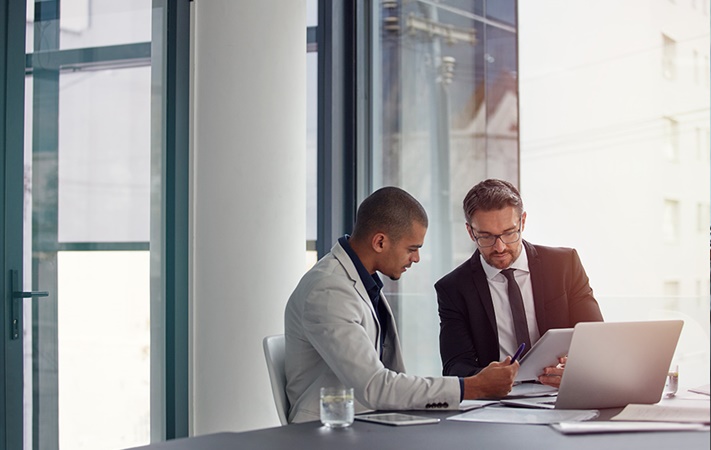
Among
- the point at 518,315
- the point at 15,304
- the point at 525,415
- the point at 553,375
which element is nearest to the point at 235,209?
the point at 15,304

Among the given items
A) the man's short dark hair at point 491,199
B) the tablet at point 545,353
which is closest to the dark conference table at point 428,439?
the tablet at point 545,353

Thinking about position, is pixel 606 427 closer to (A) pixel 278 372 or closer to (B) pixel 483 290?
(A) pixel 278 372

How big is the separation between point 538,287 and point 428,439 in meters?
1.44

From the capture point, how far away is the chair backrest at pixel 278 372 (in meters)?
2.69

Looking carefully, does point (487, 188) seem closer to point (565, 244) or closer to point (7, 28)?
point (565, 244)

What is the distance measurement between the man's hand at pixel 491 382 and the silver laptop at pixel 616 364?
67mm

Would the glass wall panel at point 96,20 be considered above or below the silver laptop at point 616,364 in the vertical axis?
above

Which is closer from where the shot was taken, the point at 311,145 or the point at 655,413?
the point at 655,413

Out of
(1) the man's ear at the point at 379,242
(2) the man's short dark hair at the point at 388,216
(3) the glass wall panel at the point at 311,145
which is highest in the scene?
(3) the glass wall panel at the point at 311,145

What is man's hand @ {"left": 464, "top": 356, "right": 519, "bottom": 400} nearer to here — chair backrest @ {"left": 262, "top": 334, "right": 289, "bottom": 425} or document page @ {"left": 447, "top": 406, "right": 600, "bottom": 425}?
document page @ {"left": 447, "top": 406, "right": 600, "bottom": 425}

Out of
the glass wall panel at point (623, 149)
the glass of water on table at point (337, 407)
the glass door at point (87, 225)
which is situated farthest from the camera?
the glass wall panel at point (623, 149)

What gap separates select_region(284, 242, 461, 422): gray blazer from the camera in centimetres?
238

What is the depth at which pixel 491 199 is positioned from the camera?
3.17m

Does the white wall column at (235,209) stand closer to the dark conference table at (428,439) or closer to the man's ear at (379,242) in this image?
the man's ear at (379,242)
